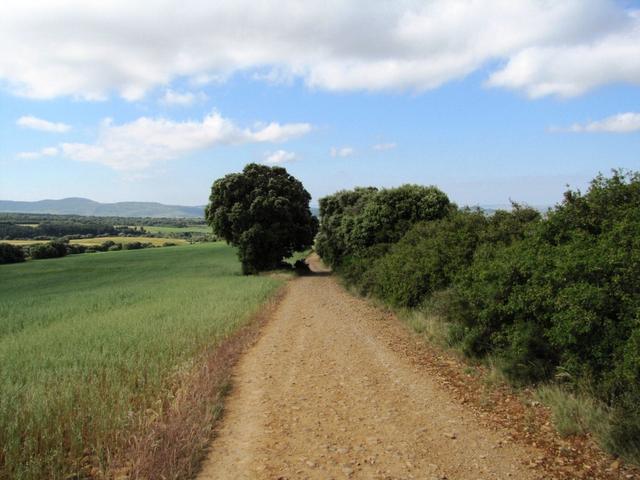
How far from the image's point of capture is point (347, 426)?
6.64m

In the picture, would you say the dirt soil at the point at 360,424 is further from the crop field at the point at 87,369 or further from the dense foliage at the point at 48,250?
the dense foliage at the point at 48,250

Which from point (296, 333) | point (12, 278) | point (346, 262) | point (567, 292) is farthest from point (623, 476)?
point (12, 278)

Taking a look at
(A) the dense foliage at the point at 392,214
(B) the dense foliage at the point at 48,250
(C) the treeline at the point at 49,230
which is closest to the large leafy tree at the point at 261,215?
(A) the dense foliage at the point at 392,214

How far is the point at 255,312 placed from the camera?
17.0 m

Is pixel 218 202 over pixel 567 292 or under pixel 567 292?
over

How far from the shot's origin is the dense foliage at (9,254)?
66.1 m

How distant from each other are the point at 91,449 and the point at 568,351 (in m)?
6.85

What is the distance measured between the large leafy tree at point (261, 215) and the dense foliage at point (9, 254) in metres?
45.7

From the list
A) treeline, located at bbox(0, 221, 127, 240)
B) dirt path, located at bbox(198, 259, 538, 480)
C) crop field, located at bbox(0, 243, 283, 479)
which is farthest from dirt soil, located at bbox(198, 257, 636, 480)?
treeline, located at bbox(0, 221, 127, 240)

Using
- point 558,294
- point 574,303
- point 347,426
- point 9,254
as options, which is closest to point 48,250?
point 9,254

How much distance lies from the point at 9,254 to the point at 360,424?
76.7 m

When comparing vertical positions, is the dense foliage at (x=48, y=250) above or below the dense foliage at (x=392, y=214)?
below

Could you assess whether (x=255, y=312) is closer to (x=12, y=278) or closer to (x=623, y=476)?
(x=623, y=476)

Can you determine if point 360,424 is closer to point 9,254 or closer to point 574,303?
point 574,303
